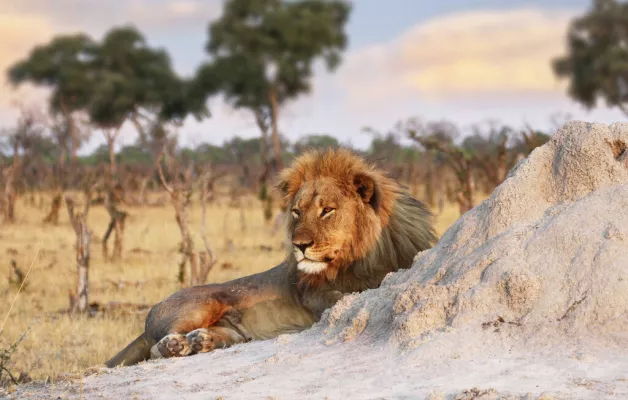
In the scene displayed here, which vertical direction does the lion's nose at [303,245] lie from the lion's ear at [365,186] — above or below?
below

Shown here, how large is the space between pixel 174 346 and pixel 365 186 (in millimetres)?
1615

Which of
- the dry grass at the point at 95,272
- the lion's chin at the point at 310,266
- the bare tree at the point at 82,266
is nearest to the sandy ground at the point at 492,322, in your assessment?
the lion's chin at the point at 310,266

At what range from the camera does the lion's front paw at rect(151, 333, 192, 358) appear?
16.5 feet

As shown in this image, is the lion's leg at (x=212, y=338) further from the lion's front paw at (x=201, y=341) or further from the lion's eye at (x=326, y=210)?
the lion's eye at (x=326, y=210)

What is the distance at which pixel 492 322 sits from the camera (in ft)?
12.5

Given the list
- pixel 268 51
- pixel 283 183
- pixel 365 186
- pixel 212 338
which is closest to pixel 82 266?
pixel 283 183

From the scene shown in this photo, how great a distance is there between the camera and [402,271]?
199 inches

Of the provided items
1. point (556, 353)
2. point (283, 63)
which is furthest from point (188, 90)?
point (556, 353)

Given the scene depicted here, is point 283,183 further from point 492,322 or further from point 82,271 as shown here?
point 82,271

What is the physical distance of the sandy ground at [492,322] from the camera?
346 cm

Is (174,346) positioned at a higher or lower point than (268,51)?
lower

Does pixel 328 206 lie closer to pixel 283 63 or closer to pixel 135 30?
pixel 283 63

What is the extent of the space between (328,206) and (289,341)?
112cm

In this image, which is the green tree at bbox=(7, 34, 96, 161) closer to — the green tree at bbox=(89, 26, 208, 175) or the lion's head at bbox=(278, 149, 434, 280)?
the green tree at bbox=(89, 26, 208, 175)
